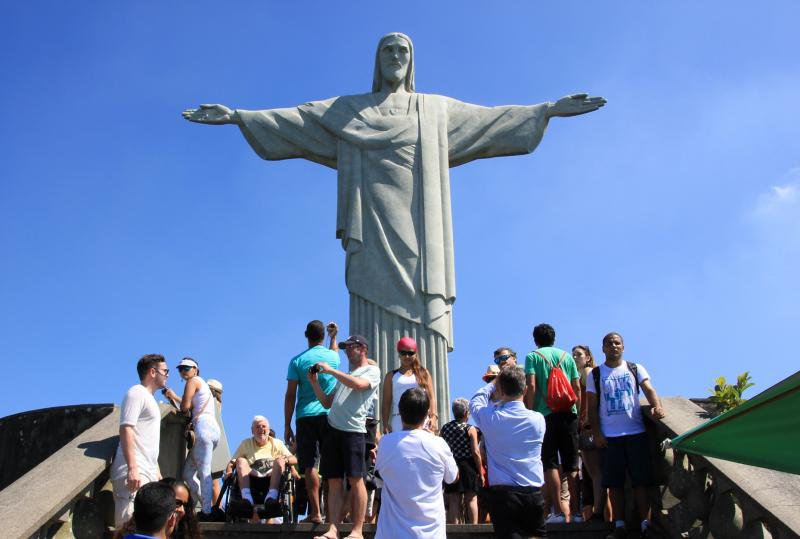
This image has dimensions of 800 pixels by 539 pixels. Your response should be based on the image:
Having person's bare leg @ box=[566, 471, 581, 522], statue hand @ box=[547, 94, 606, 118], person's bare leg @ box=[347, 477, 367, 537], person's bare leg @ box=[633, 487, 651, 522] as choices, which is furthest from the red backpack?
statue hand @ box=[547, 94, 606, 118]

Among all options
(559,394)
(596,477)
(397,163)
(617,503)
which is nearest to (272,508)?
(559,394)

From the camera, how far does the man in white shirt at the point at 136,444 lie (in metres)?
6.48

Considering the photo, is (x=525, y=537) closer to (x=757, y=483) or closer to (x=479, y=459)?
(x=757, y=483)

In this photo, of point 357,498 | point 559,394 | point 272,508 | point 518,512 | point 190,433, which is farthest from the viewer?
point 272,508

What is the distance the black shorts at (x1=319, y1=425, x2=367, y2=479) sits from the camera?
7.09 meters

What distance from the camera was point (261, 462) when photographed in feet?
29.2

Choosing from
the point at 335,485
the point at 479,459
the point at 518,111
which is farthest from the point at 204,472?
the point at 518,111

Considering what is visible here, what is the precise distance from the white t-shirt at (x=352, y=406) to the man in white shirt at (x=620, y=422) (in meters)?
1.85

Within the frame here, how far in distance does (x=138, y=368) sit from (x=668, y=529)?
4.13 meters

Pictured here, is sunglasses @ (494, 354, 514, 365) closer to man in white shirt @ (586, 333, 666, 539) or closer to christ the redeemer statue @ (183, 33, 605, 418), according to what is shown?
man in white shirt @ (586, 333, 666, 539)

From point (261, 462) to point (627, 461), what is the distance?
137 inches

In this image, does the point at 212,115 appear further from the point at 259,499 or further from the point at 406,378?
the point at 406,378

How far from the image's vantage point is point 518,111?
513 inches

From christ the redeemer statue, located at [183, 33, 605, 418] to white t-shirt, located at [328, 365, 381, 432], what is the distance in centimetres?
422
